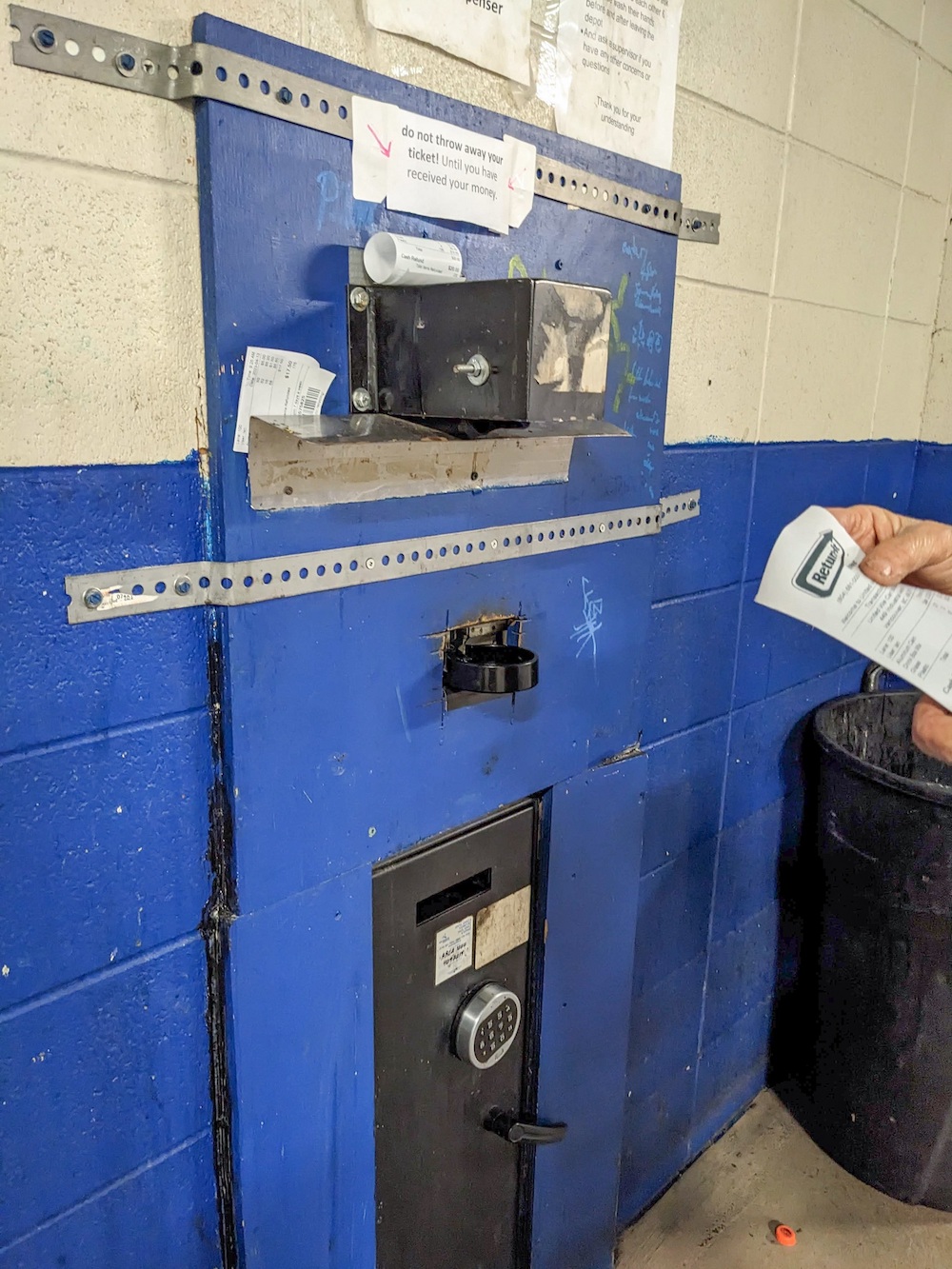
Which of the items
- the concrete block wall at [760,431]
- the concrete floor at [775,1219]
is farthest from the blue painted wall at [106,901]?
the concrete floor at [775,1219]

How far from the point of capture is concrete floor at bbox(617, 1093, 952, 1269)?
1.68 m

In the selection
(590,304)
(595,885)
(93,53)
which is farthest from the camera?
(595,885)

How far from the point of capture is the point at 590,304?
2.66 feet

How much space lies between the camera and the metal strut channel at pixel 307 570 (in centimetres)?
78

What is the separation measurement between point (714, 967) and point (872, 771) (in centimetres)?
51

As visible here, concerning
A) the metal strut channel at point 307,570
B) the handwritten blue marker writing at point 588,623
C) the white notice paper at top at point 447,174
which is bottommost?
the handwritten blue marker writing at point 588,623

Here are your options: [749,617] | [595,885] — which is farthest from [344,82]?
[749,617]

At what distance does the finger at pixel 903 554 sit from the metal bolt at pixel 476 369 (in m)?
0.55

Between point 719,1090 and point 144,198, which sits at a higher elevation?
point 144,198

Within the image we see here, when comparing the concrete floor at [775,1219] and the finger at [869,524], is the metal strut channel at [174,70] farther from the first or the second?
the concrete floor at [775,1219]

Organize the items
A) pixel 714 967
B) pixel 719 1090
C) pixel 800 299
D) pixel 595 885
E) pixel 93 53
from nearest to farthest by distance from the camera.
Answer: pixel 93 53, pixel 595 885, pixel 800 299, pixel 714 967, pixel 719 1090

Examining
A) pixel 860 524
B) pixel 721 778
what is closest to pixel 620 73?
pixel 860 524

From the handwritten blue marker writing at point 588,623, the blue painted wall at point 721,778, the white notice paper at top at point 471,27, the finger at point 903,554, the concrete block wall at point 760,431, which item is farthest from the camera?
the blue painted wall at point 721,778

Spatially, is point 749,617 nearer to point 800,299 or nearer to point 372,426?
point 800,299
